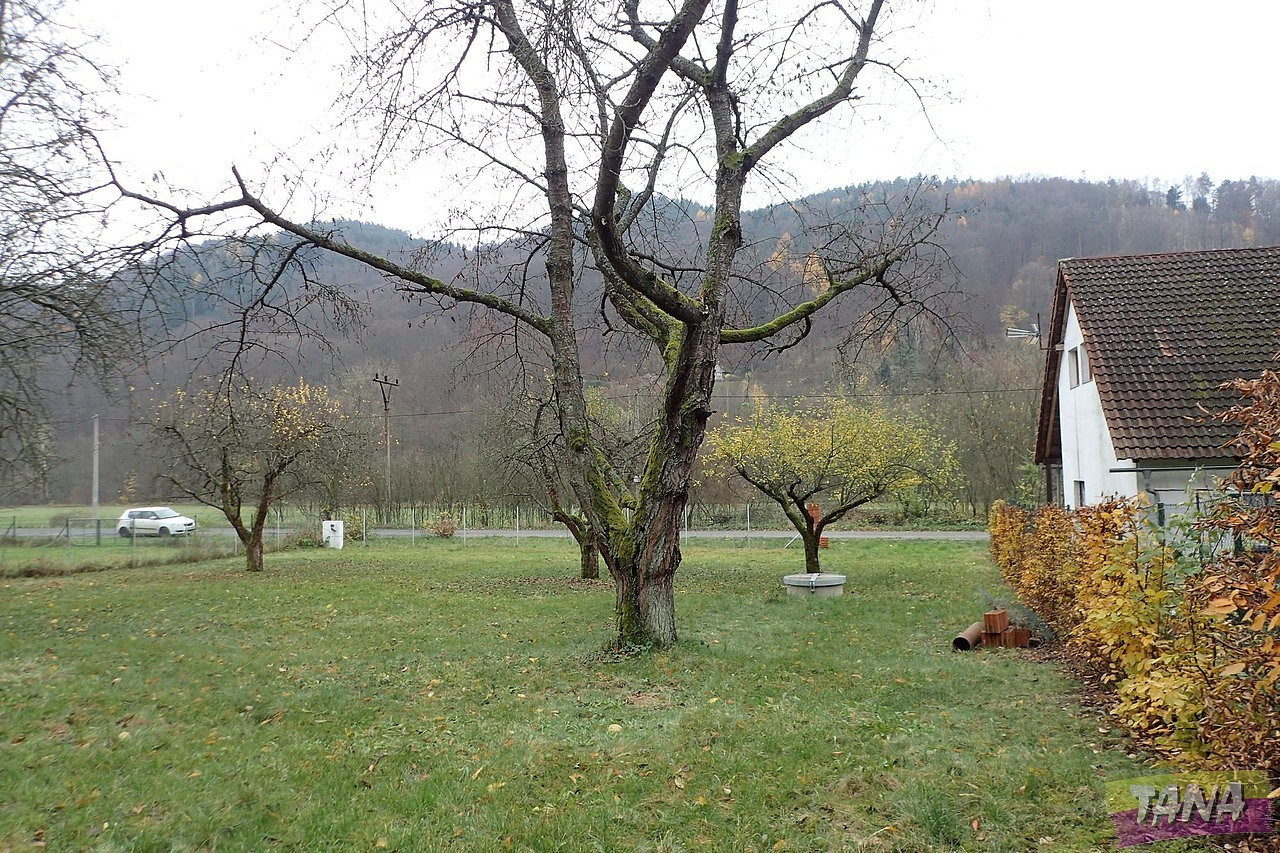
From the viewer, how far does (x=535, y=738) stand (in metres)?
5.92

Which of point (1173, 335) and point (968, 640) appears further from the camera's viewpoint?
point (1173, 335)

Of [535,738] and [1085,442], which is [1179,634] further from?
[1085,442]

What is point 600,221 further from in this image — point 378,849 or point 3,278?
point 3,278

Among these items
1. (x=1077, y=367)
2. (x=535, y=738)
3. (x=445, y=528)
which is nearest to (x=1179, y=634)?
(x=535, y=738)

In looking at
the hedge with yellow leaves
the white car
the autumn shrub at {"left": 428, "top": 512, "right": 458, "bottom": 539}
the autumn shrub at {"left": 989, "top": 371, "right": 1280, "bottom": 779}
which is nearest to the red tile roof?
the hedge with yellow leaves

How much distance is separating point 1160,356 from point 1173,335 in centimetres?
64

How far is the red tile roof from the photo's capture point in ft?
Result: 39.7

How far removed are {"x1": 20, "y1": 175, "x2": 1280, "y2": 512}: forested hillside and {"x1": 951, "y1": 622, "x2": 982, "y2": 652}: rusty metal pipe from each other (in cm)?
336

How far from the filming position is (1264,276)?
46.2 feet

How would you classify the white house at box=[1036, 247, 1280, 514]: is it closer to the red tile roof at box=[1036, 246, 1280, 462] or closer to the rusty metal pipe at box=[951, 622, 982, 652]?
the red tile roof at box=[1036, 246, 1280, 462]

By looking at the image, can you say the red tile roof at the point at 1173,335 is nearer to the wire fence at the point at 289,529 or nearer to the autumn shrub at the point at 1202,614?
the autumn shrub at the point at 1202,614

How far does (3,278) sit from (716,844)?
9.90m

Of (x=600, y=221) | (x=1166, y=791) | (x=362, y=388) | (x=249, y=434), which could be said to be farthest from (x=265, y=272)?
(x=362, y=388)

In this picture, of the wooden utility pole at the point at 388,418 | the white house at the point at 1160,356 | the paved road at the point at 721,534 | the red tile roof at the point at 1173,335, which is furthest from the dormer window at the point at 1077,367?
the wooden utility pole at the point at 388,418
